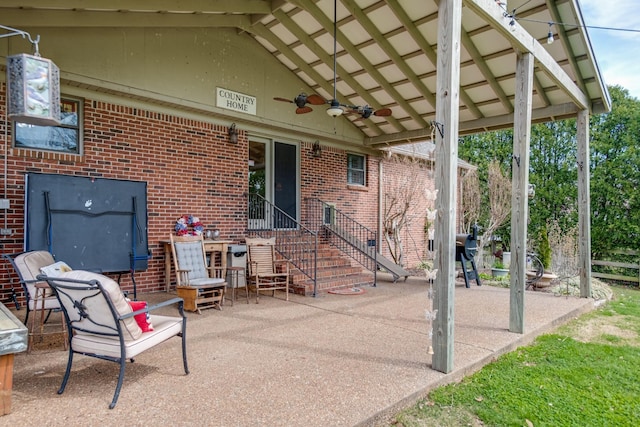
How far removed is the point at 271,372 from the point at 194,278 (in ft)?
9.93

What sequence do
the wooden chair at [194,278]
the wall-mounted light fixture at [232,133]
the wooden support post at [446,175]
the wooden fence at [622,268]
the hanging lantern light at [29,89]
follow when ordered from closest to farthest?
the hanging lantern light at [29,89], the wooden support post at [446,175], the wooden chair at [194,278], the wall-mounted light fixture at [232,133], the wooden fence at [622,268]

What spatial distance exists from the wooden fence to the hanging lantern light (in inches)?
518

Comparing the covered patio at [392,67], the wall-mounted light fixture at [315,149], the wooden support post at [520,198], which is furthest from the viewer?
the wall-mounted light fixture at [315,149]

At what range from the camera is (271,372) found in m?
3.32

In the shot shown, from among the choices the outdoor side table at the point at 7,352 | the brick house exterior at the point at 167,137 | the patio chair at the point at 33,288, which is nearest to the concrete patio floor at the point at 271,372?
the outdoor side table at the point at 7,352

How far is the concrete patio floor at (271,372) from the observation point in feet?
8.57

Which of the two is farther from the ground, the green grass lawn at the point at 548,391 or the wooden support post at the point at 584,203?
the wooden support post at the point at 584,203

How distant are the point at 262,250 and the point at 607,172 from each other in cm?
1165

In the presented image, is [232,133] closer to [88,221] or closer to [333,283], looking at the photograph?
[88,221]

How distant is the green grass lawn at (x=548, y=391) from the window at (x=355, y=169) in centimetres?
652

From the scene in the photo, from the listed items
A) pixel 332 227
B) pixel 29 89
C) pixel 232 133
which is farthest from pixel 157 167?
pixel 332 227

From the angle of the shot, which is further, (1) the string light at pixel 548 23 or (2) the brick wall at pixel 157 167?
(2) the brick wall at pixel 157 167

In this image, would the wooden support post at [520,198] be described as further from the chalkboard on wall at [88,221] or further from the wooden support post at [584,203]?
the chalkboard on wall at [88,221]

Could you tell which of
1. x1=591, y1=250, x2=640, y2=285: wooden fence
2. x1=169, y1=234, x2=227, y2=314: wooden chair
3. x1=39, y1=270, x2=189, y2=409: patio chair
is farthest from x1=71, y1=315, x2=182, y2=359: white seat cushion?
x1=591, y1=250, x2=640, y2=285: wooden fence
